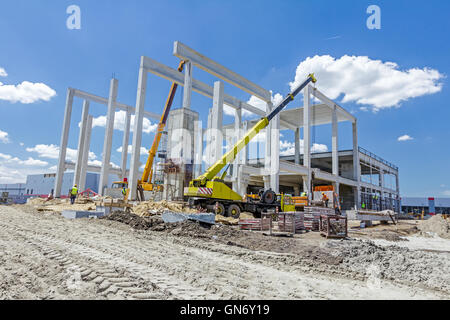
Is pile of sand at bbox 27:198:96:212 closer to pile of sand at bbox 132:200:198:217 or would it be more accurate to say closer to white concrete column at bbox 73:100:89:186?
pile of sand at bbox 132:200:198:217

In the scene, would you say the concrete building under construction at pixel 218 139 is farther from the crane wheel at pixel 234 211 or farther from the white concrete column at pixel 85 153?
the crane wheel at pixel 234 211

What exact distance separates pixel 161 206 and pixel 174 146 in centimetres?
960

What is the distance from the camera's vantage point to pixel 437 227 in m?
15.4

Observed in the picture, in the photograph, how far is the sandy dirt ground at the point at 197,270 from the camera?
3.67 meters

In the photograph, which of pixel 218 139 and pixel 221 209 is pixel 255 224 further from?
pixel 218 139

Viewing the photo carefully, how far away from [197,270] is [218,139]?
59.9 feet

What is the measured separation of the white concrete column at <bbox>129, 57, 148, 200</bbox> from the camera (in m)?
22.0

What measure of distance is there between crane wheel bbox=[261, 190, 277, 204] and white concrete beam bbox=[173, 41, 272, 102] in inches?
493

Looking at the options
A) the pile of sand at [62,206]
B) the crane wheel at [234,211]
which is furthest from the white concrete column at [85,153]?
the crane wheel at [234,211]

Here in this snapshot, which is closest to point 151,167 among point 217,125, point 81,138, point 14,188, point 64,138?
point 217,125

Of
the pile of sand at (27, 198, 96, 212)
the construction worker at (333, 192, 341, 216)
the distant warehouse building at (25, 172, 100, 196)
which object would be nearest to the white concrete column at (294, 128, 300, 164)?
the construction worker at (333, 192, 341, 216)

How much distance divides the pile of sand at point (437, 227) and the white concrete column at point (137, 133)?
19.8 metres

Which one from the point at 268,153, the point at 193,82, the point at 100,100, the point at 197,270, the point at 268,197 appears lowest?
the point at 197,270

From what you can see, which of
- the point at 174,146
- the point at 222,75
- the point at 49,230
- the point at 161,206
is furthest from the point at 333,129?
the point at 49,230
